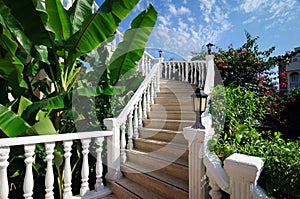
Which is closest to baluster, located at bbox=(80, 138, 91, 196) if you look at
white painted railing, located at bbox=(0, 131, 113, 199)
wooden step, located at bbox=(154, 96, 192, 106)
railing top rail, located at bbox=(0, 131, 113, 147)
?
white painted railing, located at bbox=(0, 131, 113, 199)

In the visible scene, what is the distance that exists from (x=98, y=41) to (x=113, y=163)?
6.30 ft

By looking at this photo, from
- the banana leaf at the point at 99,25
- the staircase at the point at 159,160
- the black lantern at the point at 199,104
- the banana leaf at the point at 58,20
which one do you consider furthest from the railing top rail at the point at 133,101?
the banana leaf at the point at 58,20

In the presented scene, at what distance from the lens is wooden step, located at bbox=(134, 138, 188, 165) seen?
107 inches

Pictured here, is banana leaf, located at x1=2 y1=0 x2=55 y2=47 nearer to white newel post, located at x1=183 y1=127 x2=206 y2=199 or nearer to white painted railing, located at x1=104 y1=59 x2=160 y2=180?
white painted railing, located at x1=104 y1=59 x2=160 y2=180

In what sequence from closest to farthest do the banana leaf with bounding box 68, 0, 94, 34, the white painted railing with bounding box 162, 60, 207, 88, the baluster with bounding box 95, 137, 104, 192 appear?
the banana leaf with bounding box 68, 0, 94, 34 < the baluster with bounding box 95, 137, 104, 192 < the white painted railing with bounding box 162, 60, 207, 88

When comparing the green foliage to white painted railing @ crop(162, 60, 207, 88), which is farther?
white painted railing @ crop(162, 60, 207, 88)

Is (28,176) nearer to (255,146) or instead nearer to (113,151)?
(113,151)

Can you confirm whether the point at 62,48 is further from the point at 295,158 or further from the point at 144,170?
the point at 295,158

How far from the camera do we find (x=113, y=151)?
2957 mm

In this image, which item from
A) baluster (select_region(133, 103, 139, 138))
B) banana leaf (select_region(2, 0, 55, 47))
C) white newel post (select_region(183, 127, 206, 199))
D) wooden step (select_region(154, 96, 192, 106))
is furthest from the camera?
wooden step (select_region(154, 96, 192, 106))

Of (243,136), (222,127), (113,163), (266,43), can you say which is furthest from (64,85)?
(266,43)

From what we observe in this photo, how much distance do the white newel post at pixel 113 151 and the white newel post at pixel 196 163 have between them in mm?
1402

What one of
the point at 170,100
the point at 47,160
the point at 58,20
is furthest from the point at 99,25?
the point at 170,100

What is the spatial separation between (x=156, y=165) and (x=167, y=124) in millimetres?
1047
